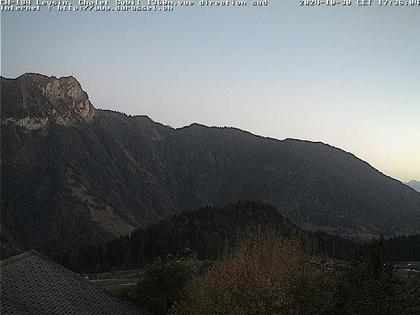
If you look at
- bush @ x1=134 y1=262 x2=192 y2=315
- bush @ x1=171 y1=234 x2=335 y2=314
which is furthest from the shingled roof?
bush @ x1=134 y1=262 x2=192 y2=315

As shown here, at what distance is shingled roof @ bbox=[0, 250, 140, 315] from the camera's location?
2351 cm

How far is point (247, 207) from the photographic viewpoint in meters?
191

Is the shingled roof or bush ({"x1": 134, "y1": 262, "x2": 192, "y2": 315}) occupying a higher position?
the shingled roof

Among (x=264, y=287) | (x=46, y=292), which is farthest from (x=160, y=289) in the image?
(x=46, y=292)

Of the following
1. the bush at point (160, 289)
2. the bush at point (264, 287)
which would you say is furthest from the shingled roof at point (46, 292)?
the bush at point (160, 289)

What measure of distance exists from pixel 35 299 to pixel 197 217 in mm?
155973

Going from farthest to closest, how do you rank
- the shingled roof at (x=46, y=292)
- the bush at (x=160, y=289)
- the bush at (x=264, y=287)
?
1. the bush at (x=160, y=289)
2. the bush at (x=264, y=287)
3. the shingled roof at (x=46, y=292)

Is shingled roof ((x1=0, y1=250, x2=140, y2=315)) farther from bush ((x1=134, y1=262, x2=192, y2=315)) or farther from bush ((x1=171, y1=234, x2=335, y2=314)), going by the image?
bush ((x1=134, y1=262, x2=192, y2=315))

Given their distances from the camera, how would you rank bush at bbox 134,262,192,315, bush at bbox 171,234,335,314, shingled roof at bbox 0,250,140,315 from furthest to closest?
1. bush at bbox 134,262,192,315
2. bush at bbox 171,234,335,314
3. shingled roof at bbox 0,250,140,315

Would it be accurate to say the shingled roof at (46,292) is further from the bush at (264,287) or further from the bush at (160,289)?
the bush at (160,289)

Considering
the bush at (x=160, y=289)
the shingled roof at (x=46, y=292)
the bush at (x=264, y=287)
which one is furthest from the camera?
the bush at (x=160, y=289)

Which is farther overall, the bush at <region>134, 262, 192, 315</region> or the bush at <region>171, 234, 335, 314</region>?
the bush at <region>134, 262, 192, 315</region>

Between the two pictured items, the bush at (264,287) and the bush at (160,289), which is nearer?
the bush at (264,287)

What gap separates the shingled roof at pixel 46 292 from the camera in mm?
23514
